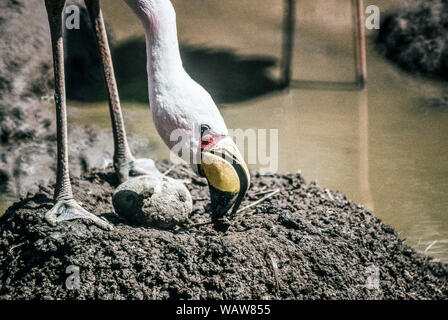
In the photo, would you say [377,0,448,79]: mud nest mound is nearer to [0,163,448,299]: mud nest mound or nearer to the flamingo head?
[0,163,448,299]: mud nest mound

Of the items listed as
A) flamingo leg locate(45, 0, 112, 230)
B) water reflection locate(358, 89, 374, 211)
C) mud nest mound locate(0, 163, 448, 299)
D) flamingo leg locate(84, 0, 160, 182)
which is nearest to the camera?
mud nest mound locate(0, 163, 448, 299)

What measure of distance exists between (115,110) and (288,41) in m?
4.44

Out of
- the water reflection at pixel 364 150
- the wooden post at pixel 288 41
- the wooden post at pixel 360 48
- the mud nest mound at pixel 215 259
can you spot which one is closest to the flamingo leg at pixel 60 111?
the mud nest mound at pixel 215 259

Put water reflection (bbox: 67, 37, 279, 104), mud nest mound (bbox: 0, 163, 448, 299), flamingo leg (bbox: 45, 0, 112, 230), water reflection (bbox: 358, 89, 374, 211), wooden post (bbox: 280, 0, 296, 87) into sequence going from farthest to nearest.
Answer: wooden post (bbox: 280, 0, 296, 87)
water reflection (bbox: 67, 37, 279, 104)
water reflection (bbox: 358, 89, 374, 211)
flamingo leg (bbox: 45, 0, 112, 230)
mud nest mound (bbox: 0, 163, 448, 299)

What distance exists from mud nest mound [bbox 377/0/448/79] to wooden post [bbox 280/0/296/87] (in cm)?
122

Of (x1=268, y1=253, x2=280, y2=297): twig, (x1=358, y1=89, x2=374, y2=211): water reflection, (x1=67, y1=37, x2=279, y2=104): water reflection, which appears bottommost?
(x1=358, y1=89, x2=374, y2=211): water reflection

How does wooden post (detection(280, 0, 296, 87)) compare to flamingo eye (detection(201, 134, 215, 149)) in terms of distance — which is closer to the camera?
flamingo eye (detection(201, 134, 215, 149))

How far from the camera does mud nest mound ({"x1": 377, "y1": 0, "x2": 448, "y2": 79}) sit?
7.12 metres

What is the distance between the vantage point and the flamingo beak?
2873 mm

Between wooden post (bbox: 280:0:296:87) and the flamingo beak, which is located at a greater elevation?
the flamingo beak

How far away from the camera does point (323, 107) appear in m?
6.45

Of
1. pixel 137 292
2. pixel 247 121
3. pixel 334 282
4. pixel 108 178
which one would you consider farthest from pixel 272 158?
pixel 137 292

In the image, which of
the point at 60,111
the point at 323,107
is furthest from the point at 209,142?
the point at 323,107

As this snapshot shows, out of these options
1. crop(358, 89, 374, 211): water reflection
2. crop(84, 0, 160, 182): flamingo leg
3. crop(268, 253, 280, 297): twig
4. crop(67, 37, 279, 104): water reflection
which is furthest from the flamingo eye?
crop(67, 37, 279, 104): water reflection
